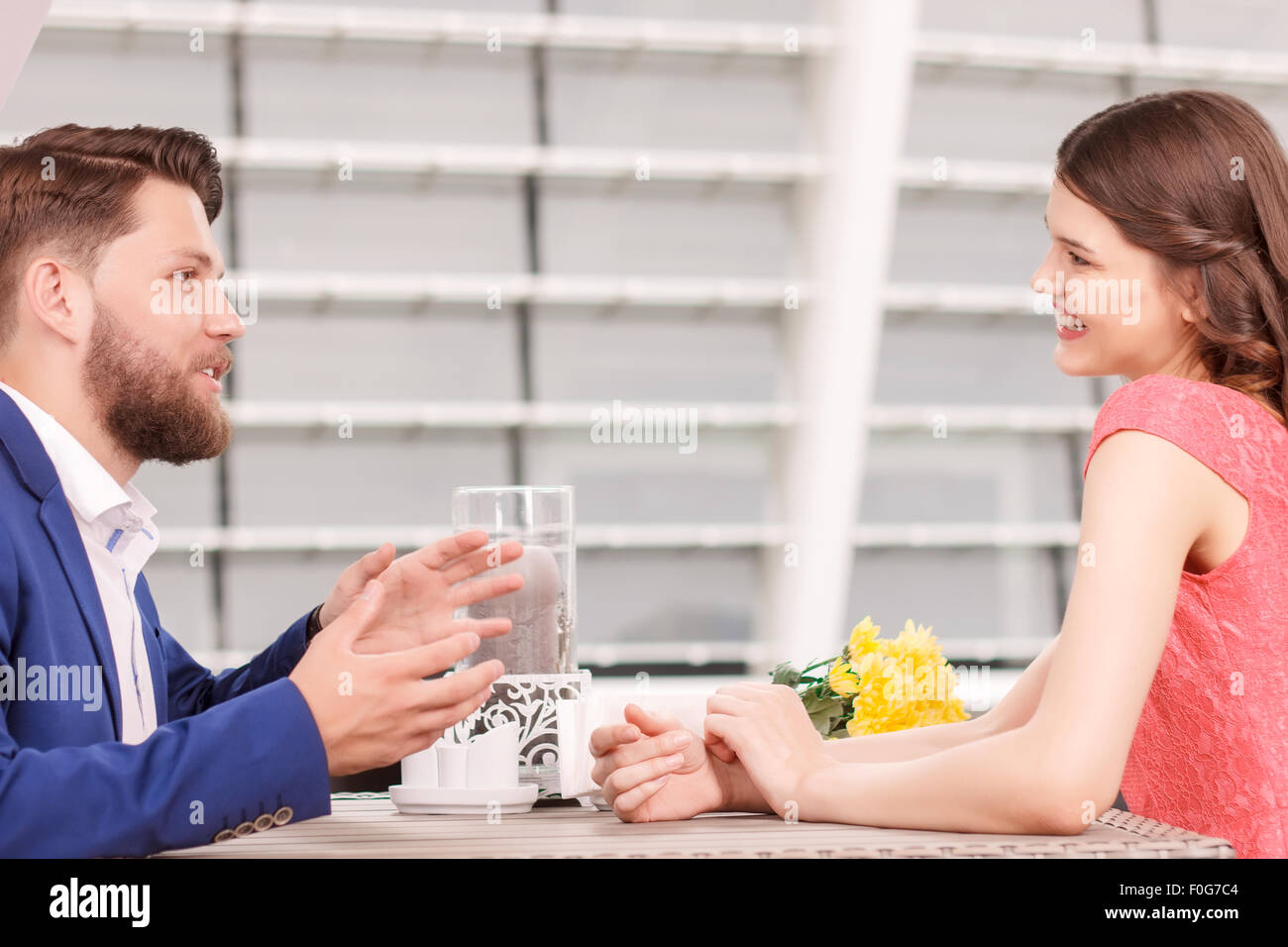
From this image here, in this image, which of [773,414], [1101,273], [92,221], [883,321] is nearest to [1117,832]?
[1101,273]

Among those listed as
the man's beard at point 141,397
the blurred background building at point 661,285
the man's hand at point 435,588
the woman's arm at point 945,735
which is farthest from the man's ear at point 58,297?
the blurred background building at point 661,285

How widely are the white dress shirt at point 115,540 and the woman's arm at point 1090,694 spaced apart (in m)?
0.73

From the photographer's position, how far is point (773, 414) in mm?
4078

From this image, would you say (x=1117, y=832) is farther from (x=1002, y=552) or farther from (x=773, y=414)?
(x=1002, y=552)

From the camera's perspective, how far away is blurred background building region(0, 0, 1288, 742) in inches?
151

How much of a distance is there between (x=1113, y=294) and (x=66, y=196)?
1122mm

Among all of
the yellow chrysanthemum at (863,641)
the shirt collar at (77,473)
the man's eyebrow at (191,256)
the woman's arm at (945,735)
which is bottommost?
the woman's arm at (945,735)

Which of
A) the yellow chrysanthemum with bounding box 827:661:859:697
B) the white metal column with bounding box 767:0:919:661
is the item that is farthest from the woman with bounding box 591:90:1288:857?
the white metal column with bounding box 767:0:919:661

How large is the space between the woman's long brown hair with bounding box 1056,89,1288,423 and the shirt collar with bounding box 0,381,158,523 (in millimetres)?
1001

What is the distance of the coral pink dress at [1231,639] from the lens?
0.90 meters

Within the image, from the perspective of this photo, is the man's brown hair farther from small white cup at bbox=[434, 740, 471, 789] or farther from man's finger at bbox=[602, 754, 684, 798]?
man's finger at bbox=[602, 754, 684, 798]

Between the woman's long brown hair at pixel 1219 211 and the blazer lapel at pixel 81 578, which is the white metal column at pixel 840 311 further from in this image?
the blazer lapel at pixel 81 578
